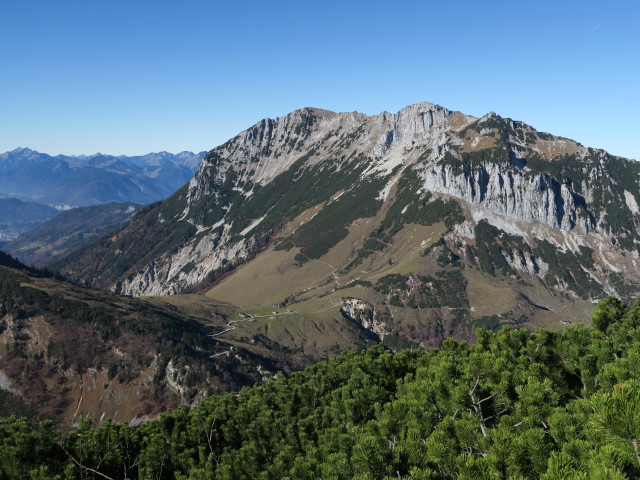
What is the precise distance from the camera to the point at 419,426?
21.8 m

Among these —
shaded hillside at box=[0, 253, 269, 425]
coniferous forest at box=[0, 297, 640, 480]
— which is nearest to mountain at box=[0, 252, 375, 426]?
shaded hillside at box=[0, 253, 269, 425]

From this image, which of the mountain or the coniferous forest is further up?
the coniferous forest

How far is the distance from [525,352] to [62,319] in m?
216

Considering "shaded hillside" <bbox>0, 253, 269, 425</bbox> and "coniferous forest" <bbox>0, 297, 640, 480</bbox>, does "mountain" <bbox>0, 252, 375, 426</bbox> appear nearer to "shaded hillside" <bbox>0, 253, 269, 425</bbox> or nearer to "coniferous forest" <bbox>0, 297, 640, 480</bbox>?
"shaded hillside" <bbox>0, 253, 269, 425</bbox>

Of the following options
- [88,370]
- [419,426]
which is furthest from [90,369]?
[419,426]

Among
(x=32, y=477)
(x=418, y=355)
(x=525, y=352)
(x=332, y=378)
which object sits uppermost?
(x=525, y=352)

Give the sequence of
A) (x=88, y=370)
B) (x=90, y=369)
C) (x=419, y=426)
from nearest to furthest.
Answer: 1. (x=419, y=426)
2. (x=88, y=370)
3. (x=90, y=369)

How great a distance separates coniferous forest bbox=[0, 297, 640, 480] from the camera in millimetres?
13609

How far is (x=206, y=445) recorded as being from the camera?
3506 centimetres

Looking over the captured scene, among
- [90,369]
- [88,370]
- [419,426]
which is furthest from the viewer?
[90,369]

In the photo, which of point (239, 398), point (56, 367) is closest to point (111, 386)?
point (56, 367)

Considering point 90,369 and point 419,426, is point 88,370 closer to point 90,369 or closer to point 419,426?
point 90,369

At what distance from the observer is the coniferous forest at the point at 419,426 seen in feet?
44.7

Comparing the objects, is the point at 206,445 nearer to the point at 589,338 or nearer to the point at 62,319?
the point at 589,338
